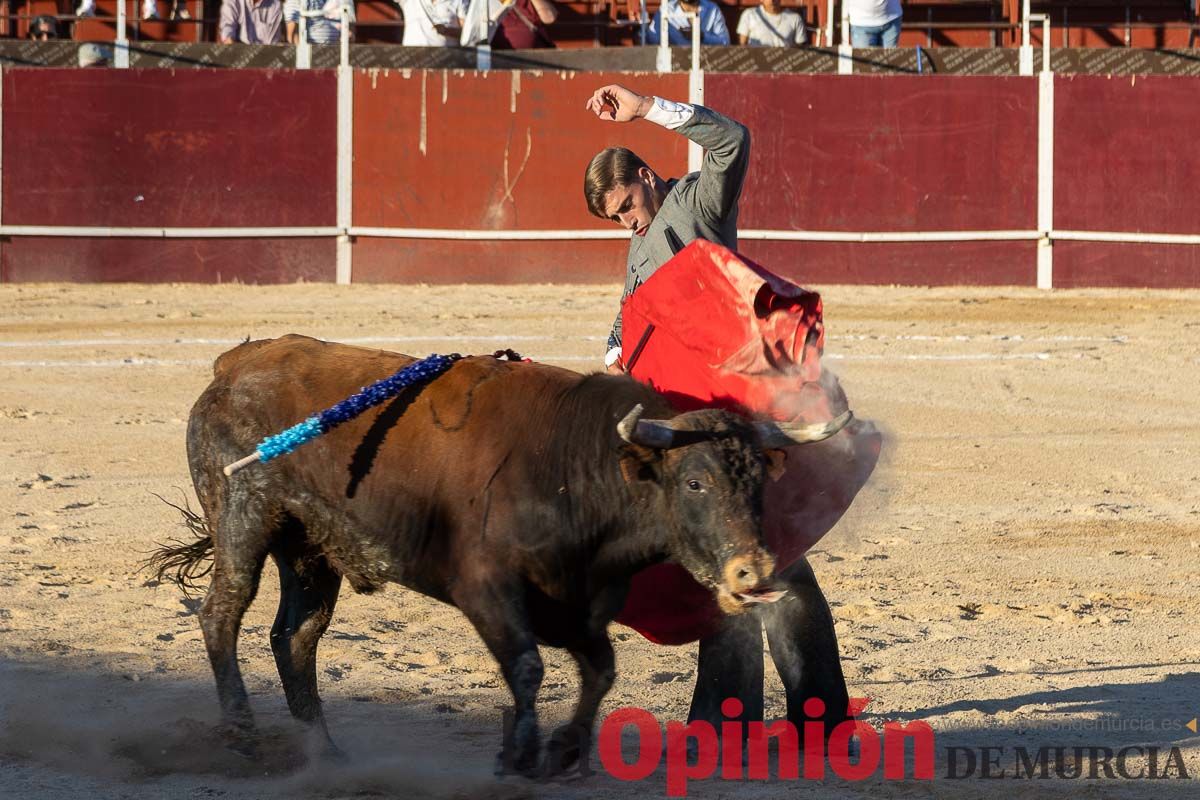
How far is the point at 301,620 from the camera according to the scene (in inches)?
152

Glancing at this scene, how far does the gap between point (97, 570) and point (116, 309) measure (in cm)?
590

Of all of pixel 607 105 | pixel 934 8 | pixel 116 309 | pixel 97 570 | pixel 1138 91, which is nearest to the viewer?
pixel 607 105

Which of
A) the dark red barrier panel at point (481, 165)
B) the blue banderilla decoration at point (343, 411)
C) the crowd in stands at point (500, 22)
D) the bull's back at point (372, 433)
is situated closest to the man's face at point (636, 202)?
the bull's back at point (372, 433)

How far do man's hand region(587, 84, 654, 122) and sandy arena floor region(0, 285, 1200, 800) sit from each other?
892mm

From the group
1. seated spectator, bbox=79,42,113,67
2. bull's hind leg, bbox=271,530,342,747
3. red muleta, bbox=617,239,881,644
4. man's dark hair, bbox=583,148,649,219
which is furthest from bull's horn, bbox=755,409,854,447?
seated spectator, bbox=79,42,113,67

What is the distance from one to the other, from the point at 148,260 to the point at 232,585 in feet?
28.7

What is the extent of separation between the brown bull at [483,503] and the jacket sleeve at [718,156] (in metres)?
0.48

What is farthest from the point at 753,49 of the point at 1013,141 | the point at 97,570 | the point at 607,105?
the point at 607,105

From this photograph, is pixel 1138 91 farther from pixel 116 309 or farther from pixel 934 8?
pixel 116 309

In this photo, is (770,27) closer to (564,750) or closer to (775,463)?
(775,463)

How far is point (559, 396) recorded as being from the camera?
3.56 m

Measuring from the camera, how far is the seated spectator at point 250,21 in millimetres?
12555

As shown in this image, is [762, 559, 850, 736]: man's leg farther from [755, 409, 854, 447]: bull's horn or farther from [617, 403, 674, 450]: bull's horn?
[617, 403, 674, 450]: bull's horn

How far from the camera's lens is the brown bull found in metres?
3.29
